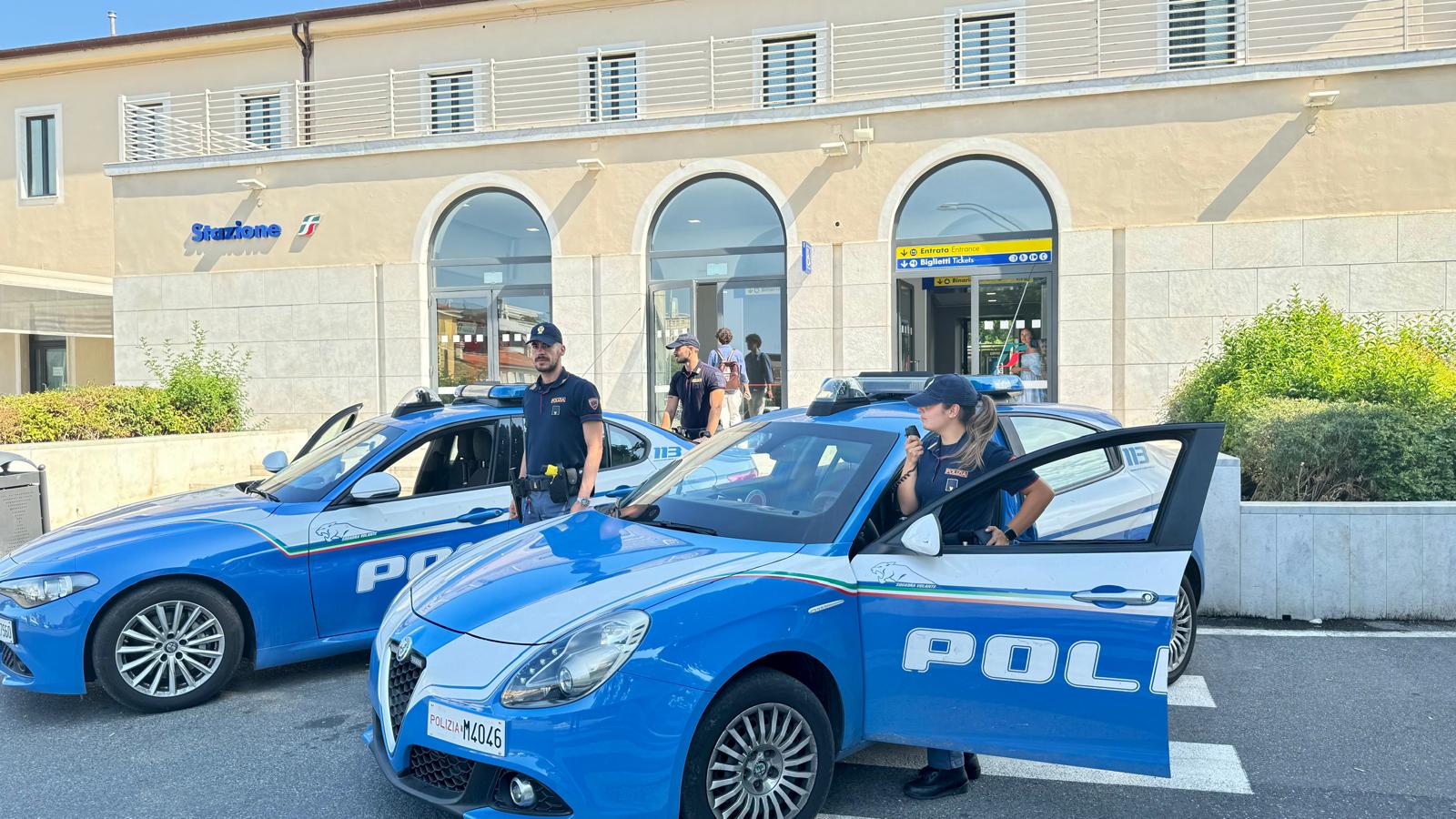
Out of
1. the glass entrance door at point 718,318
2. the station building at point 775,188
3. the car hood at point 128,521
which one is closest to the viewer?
the car hood at point 128,521

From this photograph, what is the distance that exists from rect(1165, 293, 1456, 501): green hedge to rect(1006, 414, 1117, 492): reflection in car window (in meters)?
2.53

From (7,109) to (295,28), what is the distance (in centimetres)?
789

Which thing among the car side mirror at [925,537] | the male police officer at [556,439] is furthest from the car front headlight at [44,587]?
the car side mirror at [925,537]

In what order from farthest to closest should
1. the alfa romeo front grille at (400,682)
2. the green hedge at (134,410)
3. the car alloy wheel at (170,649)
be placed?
the green hedge at (134,410)
the car alloy wheel at (170,649)
the alfa romeo front grille at (400,682)

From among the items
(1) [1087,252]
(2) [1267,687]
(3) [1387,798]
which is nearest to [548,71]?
(1) [1087,252]

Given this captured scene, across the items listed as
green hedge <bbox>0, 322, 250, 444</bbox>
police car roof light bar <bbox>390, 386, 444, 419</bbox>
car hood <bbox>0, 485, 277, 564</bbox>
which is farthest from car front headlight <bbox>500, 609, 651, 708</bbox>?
green hedge <bbox>0, 322, 250, 444</bbox>

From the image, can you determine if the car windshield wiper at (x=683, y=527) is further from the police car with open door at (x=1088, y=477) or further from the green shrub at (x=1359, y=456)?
the green shrub at (x=1359, y=456)

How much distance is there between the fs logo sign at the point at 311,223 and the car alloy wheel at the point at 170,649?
12.7 metres

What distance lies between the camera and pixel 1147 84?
1298cm

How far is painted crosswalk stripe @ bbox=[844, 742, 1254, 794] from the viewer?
4082mm

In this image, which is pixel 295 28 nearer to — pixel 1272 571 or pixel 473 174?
pixel 473 174

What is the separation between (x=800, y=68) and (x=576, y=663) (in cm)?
1423

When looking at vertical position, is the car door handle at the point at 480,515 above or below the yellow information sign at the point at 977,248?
below

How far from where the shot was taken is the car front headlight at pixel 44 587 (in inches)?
188
